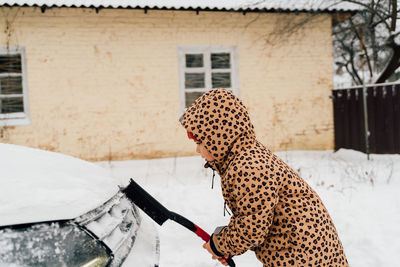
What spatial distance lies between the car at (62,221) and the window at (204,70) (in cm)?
654

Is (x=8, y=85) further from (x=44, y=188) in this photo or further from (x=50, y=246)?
(x=50, y=246)

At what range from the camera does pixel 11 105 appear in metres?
7.49

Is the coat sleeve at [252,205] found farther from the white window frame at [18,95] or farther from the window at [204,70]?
the white window frame at [18,95]

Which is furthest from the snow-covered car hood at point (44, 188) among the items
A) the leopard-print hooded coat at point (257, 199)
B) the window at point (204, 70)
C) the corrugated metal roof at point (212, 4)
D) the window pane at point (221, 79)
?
the window pane at point (221, 79)

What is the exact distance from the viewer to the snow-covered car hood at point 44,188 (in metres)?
1.27

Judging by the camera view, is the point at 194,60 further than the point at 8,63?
Yes

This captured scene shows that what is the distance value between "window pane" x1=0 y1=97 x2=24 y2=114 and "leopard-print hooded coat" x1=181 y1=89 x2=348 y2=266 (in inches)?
274

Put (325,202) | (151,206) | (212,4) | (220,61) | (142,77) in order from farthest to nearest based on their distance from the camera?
(220,61), (142,77), (212,4), (325,202), (151,206)

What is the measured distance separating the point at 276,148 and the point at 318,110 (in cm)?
143

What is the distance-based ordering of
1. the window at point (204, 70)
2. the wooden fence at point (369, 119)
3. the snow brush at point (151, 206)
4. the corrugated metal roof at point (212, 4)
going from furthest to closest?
the window at point (204, 70), the wooden fence at point (369, 119), the corrugated metal roof at point (212, 4), the snow brush at point (151, 206)

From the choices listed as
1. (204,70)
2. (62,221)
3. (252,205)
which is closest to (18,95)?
(204,70)

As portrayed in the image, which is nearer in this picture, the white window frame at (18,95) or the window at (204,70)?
the white window frame at (18,95)

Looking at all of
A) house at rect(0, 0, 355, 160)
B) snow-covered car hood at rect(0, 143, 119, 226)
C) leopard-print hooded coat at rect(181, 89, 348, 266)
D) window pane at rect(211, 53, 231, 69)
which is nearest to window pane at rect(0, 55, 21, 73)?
house at rect(0, 0, 355, 160)

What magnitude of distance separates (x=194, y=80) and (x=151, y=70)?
1079 mm
